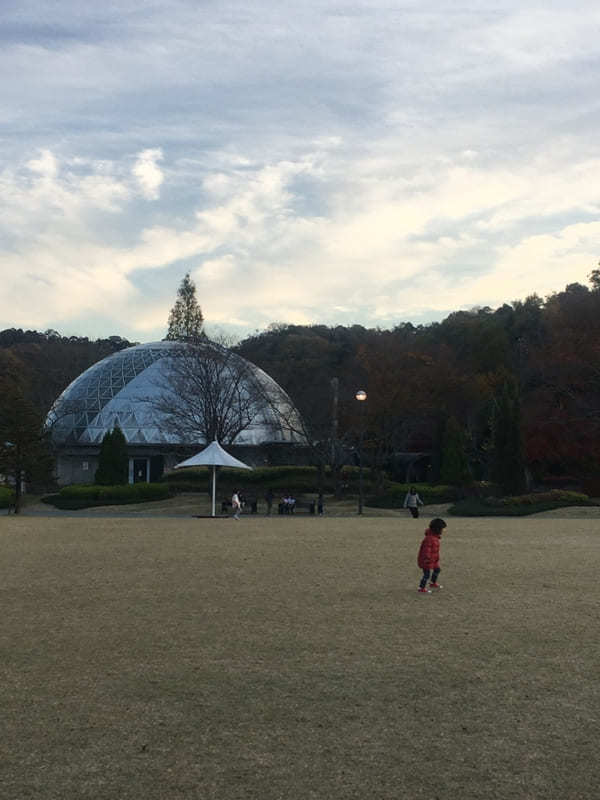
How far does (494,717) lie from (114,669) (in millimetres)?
3862

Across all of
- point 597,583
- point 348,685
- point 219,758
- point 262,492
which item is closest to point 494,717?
point 348,685

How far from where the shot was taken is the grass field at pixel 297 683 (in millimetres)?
5887

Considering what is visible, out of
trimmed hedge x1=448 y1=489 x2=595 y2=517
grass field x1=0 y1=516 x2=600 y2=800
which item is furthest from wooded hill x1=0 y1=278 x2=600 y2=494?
grass field x1=0 y1=516 x2=600 y2=800

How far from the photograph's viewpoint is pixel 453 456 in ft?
176

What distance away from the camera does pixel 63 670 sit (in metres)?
8.72

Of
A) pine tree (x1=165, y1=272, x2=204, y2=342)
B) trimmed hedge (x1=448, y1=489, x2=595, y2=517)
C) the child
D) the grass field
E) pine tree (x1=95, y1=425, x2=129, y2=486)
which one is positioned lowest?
the grass field

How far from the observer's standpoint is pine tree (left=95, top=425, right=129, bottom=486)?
51.3m

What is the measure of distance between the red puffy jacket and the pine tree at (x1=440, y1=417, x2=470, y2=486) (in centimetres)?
3975

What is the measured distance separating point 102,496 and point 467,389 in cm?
2716

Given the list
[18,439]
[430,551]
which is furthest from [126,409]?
[430,551]

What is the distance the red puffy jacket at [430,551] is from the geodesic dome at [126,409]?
42425 mm

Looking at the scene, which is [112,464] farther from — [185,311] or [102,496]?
[185,311]

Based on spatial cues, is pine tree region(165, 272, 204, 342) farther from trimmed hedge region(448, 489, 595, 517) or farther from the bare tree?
trimmed hedge region(448, 489, 595, 517)

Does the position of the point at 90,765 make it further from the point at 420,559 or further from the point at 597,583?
the point at 597,583
